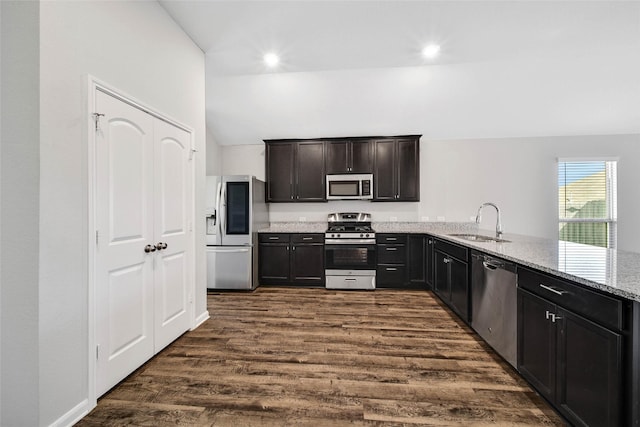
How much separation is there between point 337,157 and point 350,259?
5.83 ft

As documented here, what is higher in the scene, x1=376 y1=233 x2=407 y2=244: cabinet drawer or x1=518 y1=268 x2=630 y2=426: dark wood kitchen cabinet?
x1=376 y1=233 x2=407 y2=244: cabinet drawer

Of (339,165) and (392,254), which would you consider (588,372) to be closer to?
(392,254)

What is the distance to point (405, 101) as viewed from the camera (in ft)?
14.6

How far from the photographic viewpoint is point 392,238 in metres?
4.60

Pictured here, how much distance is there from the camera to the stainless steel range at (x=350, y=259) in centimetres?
455

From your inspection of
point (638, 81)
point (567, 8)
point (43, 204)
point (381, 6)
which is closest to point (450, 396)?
point (43, 204)

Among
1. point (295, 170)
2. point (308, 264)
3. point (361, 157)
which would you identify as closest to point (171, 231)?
point (308, 264)

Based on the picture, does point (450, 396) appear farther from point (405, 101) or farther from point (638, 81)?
point (638, 81)

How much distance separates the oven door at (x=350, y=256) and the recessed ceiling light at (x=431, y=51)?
2673mm

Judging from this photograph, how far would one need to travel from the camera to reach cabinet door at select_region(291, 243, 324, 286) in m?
4.65

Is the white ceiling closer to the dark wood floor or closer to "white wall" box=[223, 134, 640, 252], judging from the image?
"white wall" box=[223, 134, 640, 252]

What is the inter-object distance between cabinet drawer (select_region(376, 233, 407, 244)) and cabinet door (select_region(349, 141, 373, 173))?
1155 millimetres

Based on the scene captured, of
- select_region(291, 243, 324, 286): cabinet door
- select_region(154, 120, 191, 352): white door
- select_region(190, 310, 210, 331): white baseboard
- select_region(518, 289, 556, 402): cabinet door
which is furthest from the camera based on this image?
select_region(291, 243, 324, 286): cabinet door

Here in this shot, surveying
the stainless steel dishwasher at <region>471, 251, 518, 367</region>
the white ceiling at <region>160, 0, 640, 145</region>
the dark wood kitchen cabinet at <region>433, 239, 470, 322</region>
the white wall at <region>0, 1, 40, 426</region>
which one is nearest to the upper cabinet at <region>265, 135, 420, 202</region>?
the white ceiling at <region>160, 0, 640, 145</region>
